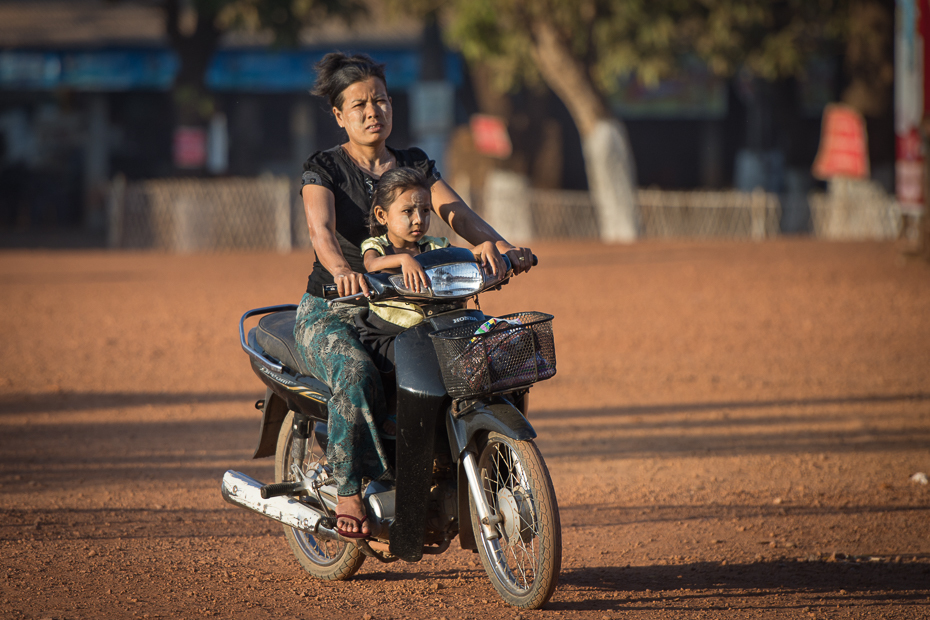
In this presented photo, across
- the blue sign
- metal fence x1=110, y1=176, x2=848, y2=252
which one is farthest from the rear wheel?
the blue sign

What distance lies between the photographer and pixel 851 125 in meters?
18.9

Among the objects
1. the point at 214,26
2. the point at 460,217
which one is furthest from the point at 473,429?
the point at 214,26

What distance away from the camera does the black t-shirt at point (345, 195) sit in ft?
12.8

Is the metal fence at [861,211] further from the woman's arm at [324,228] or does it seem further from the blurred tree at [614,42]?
the woman's arm at [324,228]

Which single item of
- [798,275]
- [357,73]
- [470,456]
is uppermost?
[357,73]

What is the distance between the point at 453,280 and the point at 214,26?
19053 mm

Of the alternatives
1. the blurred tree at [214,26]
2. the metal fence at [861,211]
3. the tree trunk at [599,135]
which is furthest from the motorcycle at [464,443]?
the metal fence at [861,211]

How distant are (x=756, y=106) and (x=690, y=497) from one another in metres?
24.5

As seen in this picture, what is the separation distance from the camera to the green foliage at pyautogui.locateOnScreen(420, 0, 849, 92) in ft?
60.4

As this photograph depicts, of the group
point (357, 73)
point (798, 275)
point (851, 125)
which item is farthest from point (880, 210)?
point (357, 73)

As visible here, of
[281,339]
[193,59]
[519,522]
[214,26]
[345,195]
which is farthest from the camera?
[214,26]

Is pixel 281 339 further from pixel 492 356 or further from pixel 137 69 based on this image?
pixel 137 69

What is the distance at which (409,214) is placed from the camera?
12.2 feet

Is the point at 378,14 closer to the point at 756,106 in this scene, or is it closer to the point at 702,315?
the point at 756,106
